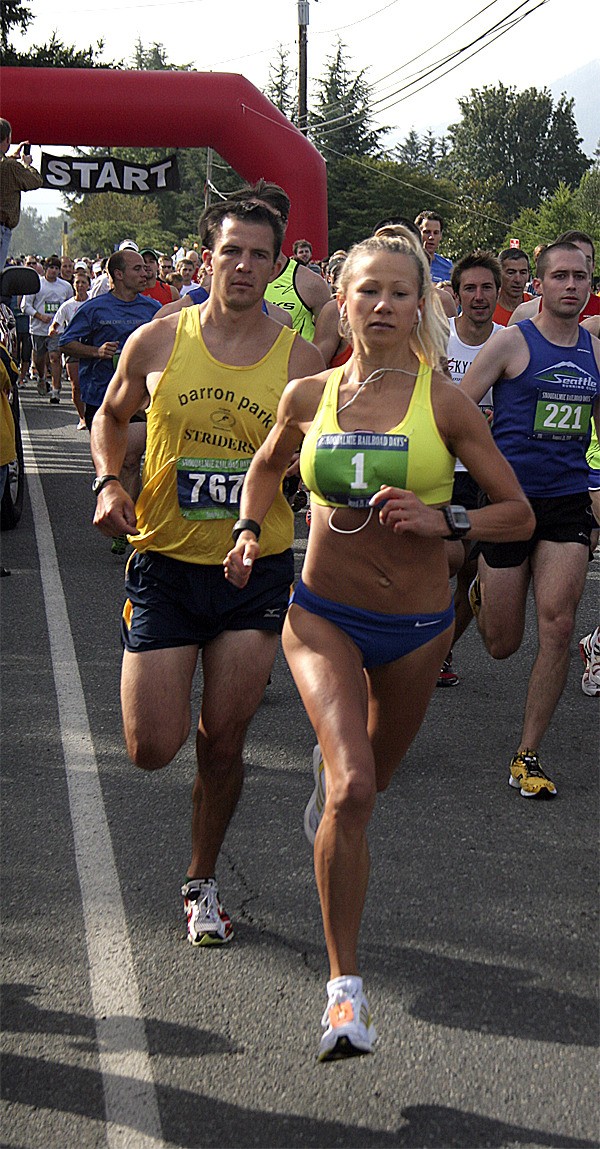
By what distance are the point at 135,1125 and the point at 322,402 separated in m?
1.91

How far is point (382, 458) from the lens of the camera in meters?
3.73

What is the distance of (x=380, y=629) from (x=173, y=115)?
1722 centimetres

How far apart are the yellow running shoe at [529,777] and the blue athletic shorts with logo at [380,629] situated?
1657mm

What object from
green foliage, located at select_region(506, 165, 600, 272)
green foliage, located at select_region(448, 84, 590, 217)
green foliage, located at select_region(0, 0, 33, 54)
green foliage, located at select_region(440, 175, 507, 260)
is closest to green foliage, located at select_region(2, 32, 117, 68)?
green foliage, located at select_region(0, 0, 33, 54)

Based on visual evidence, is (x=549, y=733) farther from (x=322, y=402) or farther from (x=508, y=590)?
(x=322, y=402)

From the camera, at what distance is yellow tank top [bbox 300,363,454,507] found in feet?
12.2

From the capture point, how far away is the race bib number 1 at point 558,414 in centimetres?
575

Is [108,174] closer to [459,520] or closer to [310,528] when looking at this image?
[310,528]

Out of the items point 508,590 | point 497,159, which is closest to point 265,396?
point 508,590

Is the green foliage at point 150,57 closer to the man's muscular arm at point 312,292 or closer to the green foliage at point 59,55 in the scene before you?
the green foliage at point 59,55

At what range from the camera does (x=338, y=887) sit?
3.44m

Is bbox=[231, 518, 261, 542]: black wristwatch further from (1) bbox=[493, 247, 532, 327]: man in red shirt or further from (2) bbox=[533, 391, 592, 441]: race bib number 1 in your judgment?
(1) bbox=[493, 247, 532, 327]: man in red shirt

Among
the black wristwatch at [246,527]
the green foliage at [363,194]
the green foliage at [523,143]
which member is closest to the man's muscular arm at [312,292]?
the black wristwatch at [246,527]

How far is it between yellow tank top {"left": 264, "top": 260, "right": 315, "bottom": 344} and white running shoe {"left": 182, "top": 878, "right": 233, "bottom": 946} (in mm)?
5716
